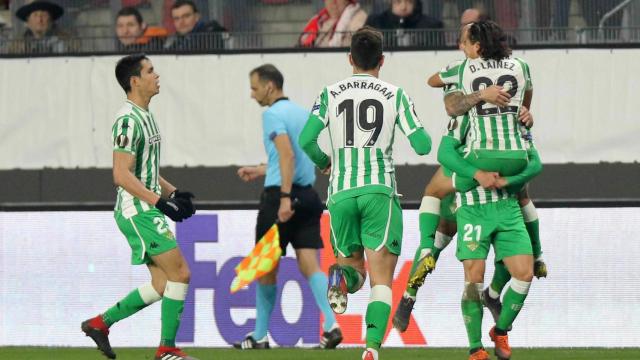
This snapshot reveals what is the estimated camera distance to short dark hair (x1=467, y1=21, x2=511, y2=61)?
352 inches

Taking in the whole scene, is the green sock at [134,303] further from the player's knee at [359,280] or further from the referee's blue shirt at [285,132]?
the referee's blue shirt at [285,132]

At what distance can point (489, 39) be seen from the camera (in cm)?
895

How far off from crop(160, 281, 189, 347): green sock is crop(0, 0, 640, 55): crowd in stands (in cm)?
502

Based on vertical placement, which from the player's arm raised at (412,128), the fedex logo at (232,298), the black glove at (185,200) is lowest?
the fedex logo at (232,298)

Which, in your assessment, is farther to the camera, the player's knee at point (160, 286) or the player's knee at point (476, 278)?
the player's knee at point (160, 286)

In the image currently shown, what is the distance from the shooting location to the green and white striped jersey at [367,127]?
28.1 feet

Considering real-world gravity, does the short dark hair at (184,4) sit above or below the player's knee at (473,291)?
above

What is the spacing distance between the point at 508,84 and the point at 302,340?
10.9 ft

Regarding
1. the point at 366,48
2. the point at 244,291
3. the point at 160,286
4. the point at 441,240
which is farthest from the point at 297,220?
the point at 366,48

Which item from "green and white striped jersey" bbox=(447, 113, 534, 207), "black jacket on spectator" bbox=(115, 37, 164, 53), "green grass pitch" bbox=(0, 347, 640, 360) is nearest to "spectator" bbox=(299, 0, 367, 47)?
"black jacket on spectator" bbox=(115, 37, 164, 53)

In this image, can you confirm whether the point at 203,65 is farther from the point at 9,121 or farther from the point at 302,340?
the point at 302,340

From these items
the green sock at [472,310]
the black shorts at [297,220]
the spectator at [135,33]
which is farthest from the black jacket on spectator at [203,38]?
the green sock at [472,310]

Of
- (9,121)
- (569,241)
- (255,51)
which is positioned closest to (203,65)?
(255,51)

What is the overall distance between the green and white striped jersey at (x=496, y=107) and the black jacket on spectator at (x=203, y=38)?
5.78 meters
